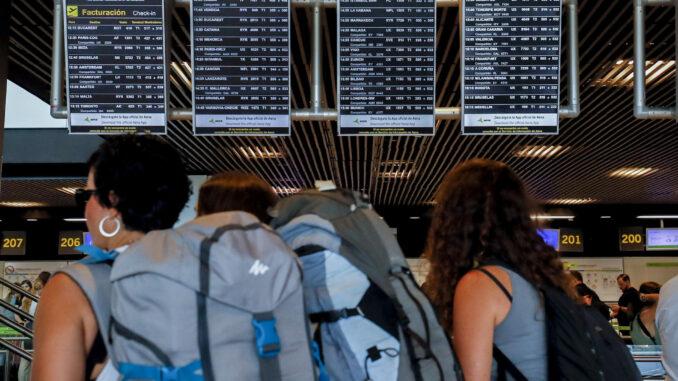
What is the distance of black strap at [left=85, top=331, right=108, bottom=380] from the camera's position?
1.46 m

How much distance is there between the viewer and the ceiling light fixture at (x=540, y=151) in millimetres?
8803

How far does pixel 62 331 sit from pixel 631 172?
1109 cm

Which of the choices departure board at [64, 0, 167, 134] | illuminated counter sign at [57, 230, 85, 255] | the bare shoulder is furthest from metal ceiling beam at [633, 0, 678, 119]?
illuminated counter sign at [57, 230, 85, 255]

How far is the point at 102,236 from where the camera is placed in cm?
162

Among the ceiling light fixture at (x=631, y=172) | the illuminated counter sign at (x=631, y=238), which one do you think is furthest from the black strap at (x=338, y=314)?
the illuminated counter sign at (x=631, y=238)

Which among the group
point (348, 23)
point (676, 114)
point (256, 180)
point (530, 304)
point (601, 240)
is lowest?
point (601, 240)

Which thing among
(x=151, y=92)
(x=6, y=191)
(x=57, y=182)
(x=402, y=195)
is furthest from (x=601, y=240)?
(x=151, y=92)

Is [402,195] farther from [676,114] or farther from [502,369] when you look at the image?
[502,369]

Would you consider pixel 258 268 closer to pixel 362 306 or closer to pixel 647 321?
pixel 362 306

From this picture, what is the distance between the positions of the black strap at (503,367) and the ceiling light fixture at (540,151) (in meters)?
7.28

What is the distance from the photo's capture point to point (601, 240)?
15.8 meters

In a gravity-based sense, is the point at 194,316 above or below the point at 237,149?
below

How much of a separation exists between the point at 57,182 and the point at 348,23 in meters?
8.63

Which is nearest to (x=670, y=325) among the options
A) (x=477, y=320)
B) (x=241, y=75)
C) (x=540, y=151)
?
(x=477, y=320)
